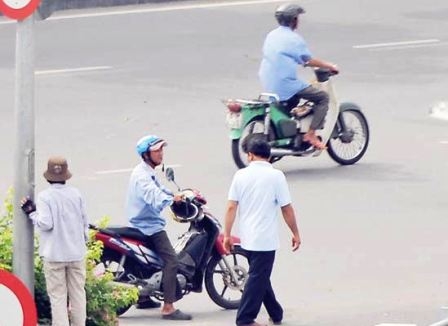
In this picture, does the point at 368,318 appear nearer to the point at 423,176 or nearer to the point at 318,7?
the point at 423,176

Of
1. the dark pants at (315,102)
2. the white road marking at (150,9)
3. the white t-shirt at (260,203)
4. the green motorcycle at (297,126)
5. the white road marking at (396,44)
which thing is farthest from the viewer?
the white road marking at (150,9)

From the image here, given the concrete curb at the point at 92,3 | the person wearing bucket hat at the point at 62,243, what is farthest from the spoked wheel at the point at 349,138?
the concrete curb at the point at 92,3

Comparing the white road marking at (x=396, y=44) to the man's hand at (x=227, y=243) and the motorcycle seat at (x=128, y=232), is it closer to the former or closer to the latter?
the motorcycle seat at (x=128, y=232)

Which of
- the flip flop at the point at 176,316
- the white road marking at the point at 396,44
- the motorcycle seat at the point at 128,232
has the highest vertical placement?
the white road marking at the point at 396,44

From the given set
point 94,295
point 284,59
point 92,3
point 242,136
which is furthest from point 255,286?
point 92,3

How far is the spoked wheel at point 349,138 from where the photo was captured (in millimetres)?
18094

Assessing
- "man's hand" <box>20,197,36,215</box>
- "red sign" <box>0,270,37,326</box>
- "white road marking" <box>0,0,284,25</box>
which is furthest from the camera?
"white road marking" <box>0,0,284,25</box>

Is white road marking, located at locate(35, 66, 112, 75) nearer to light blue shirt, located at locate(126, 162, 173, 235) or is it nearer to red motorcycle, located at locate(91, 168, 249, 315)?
red motorcycle, located at locate(91, 168, 249, 315)

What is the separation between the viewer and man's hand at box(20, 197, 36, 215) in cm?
930

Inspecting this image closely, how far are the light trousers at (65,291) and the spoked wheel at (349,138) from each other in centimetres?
756

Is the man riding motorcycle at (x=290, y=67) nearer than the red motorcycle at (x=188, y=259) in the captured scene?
No

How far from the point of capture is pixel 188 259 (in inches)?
507

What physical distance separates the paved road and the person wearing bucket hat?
1.73 meters

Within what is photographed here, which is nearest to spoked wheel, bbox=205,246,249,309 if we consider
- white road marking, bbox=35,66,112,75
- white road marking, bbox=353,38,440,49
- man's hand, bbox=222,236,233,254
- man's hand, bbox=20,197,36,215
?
man's hand, bbox=222,236,233,254
